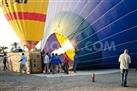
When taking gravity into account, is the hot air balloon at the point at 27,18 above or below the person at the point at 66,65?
above

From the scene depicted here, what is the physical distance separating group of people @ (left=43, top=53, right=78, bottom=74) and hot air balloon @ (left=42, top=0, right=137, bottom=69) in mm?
266

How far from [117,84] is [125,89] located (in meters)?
1.21

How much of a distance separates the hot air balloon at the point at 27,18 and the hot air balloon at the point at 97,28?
4.41 m

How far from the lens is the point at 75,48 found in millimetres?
16594

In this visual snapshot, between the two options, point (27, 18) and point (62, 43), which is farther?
point (27, 18)

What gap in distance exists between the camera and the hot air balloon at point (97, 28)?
48.3ft

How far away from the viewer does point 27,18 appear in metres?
22.5

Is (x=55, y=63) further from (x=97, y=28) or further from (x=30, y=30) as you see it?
(x=30, y=30)

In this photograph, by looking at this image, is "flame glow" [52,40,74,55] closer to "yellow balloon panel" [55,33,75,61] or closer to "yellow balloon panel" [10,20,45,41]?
"yellow balloon panel" [55,33,75,61]

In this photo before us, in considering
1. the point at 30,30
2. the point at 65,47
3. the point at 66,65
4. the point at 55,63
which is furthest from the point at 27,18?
the point at 66,65

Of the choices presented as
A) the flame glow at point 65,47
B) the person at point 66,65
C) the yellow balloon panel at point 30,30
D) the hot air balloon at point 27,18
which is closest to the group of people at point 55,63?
the person at point 66,65

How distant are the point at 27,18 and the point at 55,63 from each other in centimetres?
582

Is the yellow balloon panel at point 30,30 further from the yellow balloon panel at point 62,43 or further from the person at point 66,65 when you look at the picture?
the person at point 66,65

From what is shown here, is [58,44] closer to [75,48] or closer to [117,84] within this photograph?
[75,48]
